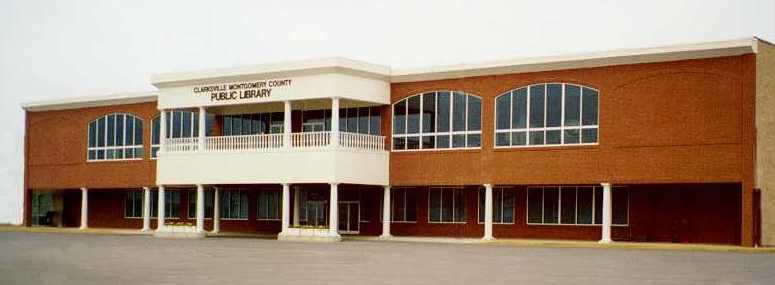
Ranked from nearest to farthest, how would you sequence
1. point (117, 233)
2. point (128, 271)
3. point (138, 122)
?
1. point (128, 271)
2. point (117, 233)
3. point (138, 122)

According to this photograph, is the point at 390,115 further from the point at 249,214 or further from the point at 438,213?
the point at 249,214

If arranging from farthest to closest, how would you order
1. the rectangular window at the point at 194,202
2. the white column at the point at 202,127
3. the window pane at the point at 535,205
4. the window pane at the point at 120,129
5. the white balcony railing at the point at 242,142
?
the window pane at the point at 120,129, the rectangular window at the point at 194,202, the white column at the point at 202,127, the white balcony railing at the point at 242,142, the window pane at the point at 535,205

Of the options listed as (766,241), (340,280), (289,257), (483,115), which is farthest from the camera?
(483,115)

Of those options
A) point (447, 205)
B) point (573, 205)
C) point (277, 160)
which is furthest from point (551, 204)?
point (277, 160)

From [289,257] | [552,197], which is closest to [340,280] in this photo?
[289,257]

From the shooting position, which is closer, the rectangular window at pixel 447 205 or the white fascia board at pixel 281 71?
the white fascia board at pixel 281 71

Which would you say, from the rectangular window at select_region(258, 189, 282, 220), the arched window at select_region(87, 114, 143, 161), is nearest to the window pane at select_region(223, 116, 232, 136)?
the rectangular window at select_region(258, 189, 282, 220)

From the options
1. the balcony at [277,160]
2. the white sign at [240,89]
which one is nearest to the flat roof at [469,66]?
the white sign at [240,89]

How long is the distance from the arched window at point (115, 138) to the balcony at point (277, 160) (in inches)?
225

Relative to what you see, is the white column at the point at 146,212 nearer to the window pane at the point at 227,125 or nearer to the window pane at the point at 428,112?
the window pane at the point at 227,125

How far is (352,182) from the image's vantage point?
131 ft

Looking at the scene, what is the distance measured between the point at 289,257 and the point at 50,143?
102 feet

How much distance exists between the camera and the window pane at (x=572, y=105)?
36781 mm

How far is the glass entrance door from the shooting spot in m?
44.8
